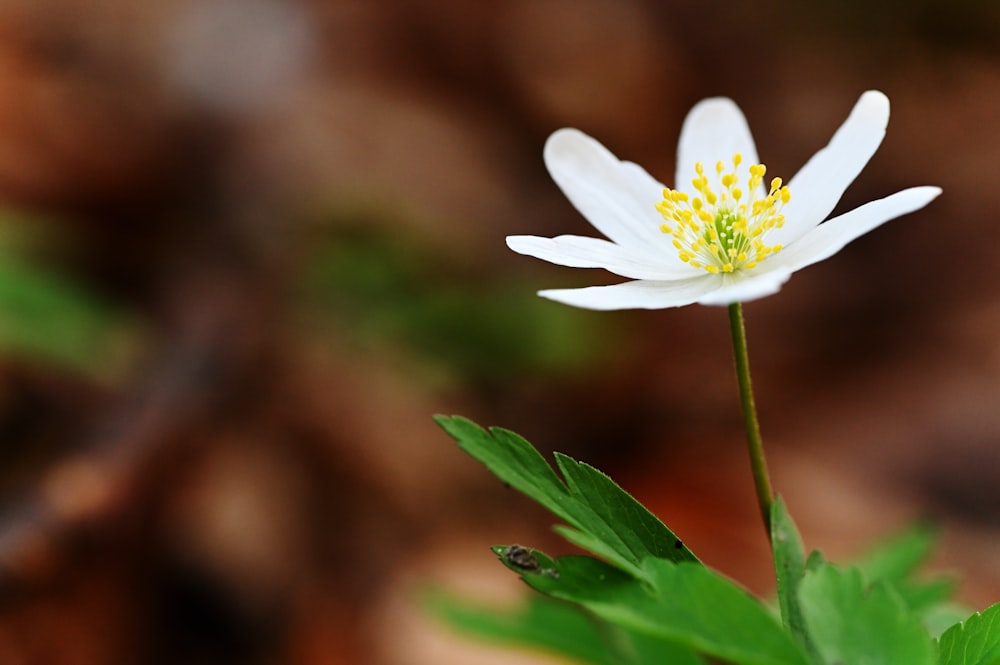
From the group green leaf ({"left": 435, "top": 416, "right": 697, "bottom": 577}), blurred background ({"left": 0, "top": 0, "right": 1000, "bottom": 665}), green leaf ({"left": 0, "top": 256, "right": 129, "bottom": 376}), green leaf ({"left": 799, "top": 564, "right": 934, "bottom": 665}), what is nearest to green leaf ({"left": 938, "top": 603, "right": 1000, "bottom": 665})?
green leaf ({"left": 799, "top": 564, "right": 934, "bottom": 665})

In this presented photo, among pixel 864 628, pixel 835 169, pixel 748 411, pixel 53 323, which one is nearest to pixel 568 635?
pixel 748 411

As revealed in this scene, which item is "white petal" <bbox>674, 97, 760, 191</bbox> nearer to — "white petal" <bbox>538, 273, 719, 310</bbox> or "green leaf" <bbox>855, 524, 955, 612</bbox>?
"white petal" <bbox>538, 273, 719, 310</bbox>

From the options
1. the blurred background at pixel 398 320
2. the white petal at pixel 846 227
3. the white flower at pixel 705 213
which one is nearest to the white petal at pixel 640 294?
the white flower at pixel 705 213

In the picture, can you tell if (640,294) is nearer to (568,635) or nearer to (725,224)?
(725,224)

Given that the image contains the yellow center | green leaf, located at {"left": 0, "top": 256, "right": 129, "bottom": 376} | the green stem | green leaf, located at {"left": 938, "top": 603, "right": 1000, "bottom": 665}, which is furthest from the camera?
green leaf, located at {"left": 0, "top": 256, "right": 129, "bottom": 376}

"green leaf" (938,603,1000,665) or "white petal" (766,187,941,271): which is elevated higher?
"white petal" (766,187,941,271)

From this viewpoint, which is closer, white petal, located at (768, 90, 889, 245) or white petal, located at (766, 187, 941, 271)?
white petal, located at (766, 187, 941, 271)
